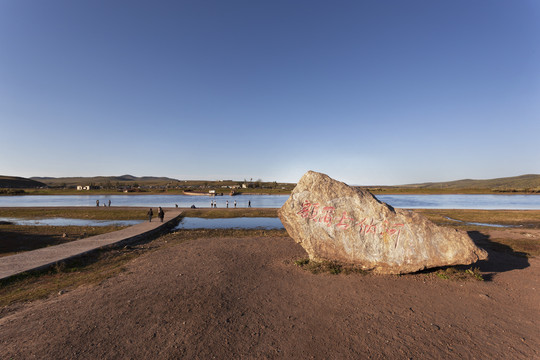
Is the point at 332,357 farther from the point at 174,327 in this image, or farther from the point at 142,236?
the point at 142,236

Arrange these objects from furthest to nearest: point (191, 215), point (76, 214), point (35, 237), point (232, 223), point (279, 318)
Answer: point (191, 215)
point (76, 214)
point (232, 223)
point (35, 237)
point (279, 318)

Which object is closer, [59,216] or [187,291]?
[187,291]

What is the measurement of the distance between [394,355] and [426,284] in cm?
551

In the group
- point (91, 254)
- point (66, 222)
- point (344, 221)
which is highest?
point (344, 221)

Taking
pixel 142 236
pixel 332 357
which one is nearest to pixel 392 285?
pixel 332 357

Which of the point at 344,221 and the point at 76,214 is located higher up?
the point at 344,221

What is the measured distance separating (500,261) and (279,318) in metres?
14.2

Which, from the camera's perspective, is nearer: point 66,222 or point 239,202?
point 66,222

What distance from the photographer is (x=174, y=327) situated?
22.1 feet

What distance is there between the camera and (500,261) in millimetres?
13500

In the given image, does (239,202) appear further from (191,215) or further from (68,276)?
(68,276)

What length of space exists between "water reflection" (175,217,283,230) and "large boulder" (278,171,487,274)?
57.5 ft

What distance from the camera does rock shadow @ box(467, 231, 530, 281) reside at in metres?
12.0

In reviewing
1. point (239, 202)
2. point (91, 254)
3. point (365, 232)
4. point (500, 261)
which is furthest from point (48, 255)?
point (239, 202)
